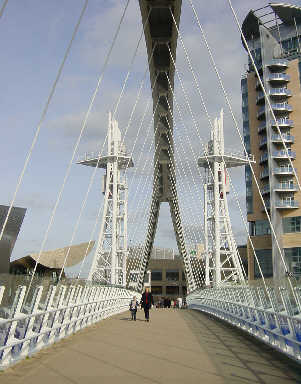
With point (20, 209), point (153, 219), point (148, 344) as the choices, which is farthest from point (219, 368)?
point (153, 219)

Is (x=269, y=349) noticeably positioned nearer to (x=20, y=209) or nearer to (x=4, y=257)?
(x=4, y=257)

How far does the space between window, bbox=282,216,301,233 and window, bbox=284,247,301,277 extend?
2639 millimetres

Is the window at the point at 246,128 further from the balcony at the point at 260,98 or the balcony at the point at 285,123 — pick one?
the balcony at the point at 285,123

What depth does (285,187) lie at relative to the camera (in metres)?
63.8

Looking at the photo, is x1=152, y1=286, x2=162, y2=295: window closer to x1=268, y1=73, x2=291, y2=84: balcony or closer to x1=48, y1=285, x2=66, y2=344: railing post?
x1=268, y1=73, x2=291, y2=84: balcony

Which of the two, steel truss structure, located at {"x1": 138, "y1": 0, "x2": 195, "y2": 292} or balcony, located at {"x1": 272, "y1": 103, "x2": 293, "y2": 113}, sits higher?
balcony, located at {"x1": 272, "y1": 103, "x2": 293, "y2": 113}

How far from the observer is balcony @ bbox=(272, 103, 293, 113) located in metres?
64.6

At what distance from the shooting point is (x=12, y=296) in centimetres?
719

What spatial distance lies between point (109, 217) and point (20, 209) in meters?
14.2

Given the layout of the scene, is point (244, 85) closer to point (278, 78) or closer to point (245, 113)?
point (245, 113)

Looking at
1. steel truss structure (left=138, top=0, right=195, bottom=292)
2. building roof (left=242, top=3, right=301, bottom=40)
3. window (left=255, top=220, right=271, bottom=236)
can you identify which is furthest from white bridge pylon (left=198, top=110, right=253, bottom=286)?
building roof (left=242, top=3, right=301, bottom=40)

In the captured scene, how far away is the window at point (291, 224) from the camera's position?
6126cm

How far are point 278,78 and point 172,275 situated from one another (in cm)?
5317

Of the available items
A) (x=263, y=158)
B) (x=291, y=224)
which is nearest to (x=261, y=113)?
(x=263, y=158)
